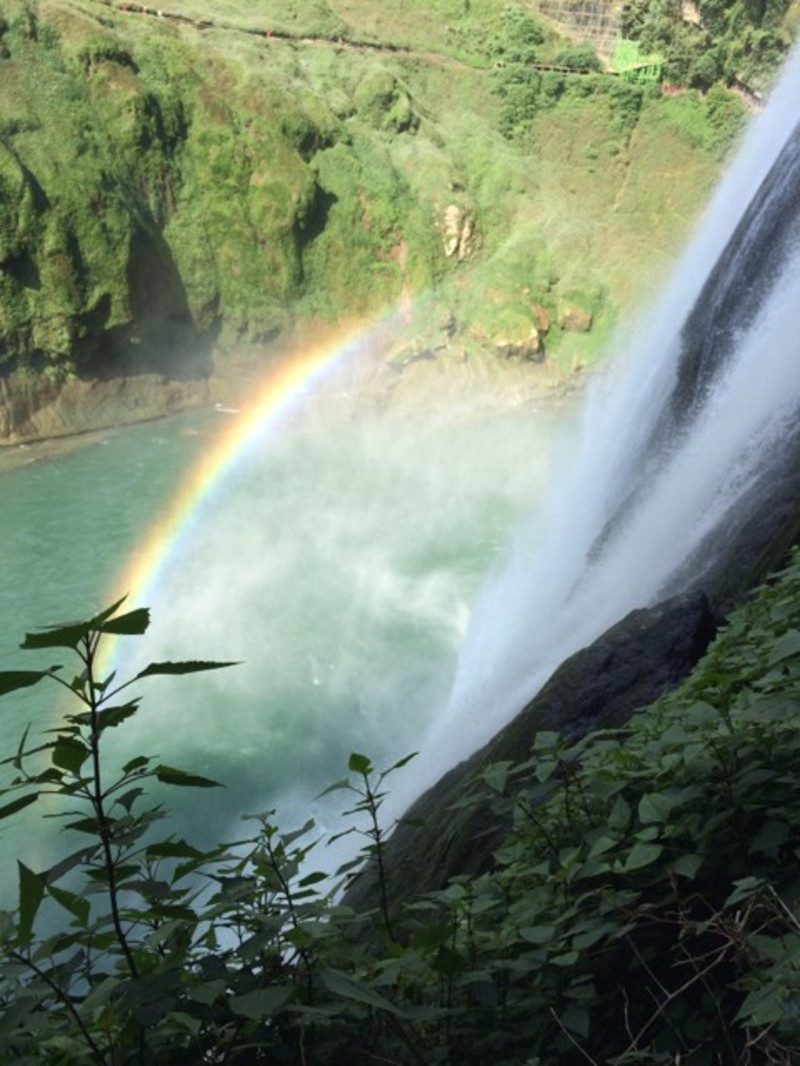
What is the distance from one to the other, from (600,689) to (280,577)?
13.0 meters

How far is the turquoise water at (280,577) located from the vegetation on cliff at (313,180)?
3.99 metres

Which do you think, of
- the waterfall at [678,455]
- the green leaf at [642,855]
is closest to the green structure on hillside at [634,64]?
the waterfall at [678,455]

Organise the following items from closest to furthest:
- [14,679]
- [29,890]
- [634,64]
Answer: [14,679] < [29,890] < [634,64]

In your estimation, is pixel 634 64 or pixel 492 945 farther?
pixel 634 64

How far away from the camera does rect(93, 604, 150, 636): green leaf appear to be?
122 cm

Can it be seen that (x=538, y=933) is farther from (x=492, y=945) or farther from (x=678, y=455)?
(x=678, y=455)

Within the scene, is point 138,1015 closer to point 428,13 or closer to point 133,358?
point 133,358

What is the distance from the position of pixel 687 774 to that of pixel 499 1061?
55 cm

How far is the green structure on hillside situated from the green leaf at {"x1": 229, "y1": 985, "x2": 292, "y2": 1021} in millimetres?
43697

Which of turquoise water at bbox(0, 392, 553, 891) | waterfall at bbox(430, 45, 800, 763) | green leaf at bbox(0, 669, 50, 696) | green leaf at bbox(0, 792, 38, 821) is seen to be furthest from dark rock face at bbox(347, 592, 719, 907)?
turquoise water at bbox(0, 392, 553, 891)

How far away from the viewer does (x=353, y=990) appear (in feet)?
4.52

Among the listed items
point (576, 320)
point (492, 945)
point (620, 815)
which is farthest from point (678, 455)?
point (576, 320)

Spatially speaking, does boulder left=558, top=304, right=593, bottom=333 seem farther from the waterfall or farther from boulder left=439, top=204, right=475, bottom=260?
the waterfall

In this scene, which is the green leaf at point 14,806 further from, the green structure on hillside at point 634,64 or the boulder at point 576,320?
the green structure on hillside at point 634,64
